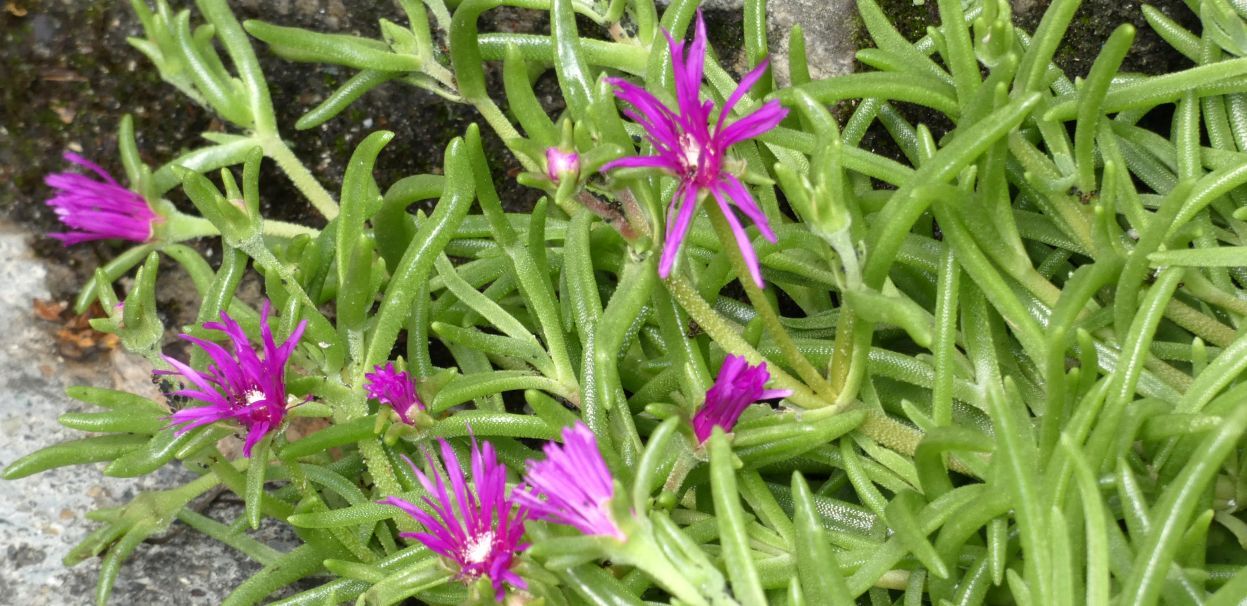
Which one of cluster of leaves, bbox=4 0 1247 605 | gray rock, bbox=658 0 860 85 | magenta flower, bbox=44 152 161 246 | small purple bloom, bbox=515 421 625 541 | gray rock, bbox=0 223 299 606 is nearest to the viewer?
small purple bloom, bbox=515 421 625 541

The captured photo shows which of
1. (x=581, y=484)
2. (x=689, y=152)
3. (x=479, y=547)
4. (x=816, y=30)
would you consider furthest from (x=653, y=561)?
(x=816, y=30)

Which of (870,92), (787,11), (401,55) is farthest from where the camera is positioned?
(787,11)

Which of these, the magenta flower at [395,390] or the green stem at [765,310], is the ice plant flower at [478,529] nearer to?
the magenta flower at [395,390]

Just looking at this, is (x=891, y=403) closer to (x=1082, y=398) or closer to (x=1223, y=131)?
(x=1082, y=398)

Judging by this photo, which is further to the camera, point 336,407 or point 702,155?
point 336,407

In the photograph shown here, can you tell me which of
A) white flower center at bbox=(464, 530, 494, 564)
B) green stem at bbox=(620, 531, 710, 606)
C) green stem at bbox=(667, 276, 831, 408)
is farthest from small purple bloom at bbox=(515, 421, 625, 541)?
Result: green stem at bbox=(667, 276, 831, 408)

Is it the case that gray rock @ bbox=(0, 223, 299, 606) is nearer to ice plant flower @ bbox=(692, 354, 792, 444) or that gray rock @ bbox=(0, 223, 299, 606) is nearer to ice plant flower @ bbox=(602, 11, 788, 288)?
ice plant flower @ bbox=(692, 354, 792, 444)

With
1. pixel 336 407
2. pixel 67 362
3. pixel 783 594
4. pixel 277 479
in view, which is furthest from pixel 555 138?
pixel 67 362

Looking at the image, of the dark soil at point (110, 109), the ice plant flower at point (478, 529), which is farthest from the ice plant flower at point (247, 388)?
the dark soil at point (110, 109)
